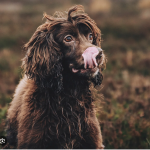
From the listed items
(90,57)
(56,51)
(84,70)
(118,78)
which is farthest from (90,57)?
(118,78)

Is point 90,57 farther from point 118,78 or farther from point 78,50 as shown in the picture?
point 118,78

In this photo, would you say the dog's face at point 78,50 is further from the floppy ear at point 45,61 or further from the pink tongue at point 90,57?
the floppy ear at point 45,61

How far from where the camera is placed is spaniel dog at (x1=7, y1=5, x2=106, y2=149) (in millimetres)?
2863

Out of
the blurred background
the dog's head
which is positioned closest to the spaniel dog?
the dog's head

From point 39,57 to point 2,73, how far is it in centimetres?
530

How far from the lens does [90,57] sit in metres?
2.56

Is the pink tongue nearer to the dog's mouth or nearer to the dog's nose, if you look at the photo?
the dog's nose

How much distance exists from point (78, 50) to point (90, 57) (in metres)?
0.28

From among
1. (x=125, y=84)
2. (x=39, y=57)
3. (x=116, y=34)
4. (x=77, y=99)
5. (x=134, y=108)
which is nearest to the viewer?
(x=39, y=57)

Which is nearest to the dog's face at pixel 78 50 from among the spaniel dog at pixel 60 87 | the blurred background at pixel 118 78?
the spaniel dog at pixel 60 87

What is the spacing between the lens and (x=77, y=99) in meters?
3.11

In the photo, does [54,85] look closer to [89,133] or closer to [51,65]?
[51,65]

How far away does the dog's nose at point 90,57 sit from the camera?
8.39 ft

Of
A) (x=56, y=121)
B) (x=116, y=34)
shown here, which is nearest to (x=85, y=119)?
(x=56, y=121)
